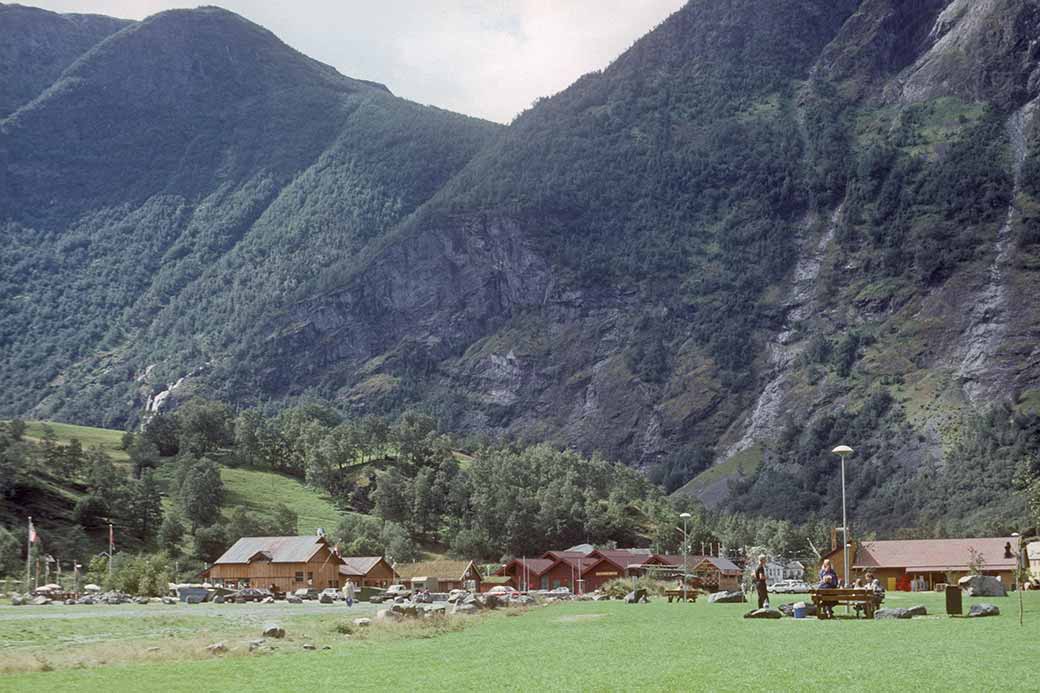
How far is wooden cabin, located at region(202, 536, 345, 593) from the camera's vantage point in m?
126

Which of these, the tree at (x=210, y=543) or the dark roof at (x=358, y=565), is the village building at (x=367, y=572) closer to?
the dark roof at (x=358, y=565)

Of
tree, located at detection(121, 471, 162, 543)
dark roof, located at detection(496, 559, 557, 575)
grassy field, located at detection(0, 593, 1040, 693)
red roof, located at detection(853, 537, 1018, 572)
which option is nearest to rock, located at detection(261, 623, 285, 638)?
grassy field, located at detection(0, 593, 1040, 693)

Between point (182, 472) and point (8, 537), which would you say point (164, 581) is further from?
point (182, 472)

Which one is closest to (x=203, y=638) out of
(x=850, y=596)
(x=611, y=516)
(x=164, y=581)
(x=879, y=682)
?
(x=850, y=596)

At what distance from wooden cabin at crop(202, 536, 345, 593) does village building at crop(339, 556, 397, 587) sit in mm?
1110

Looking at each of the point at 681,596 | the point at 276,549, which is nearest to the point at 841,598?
the point at 681,596

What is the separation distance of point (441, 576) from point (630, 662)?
363 ft

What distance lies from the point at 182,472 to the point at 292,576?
44.9 m

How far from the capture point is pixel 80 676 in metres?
27.6

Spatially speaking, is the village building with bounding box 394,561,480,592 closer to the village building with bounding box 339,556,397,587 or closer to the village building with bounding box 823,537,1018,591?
the village building with bounding box 339,556,397,587

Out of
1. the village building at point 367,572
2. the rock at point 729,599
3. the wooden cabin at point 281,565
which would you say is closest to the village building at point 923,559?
the village building at point 367,572

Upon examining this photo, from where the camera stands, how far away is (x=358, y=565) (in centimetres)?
13262

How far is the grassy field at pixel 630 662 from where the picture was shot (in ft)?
78.7

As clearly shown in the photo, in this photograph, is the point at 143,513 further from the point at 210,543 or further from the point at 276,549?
the point at 276,549
